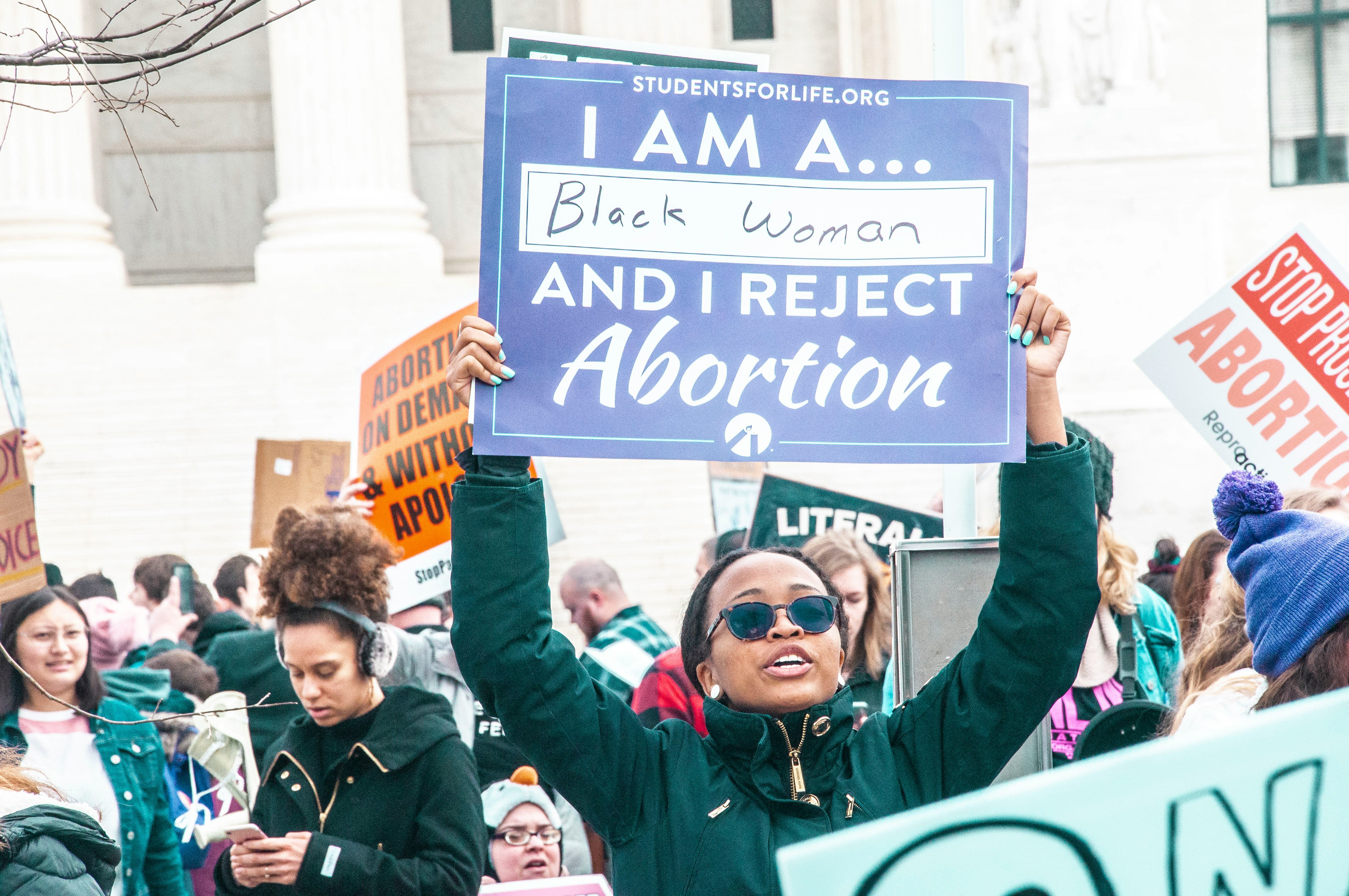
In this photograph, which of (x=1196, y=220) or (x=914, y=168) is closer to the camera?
(x=914, y=168)

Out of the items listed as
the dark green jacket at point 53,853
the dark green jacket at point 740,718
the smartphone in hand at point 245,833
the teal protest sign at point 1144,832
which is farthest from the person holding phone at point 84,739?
the teal protest sign at point 1144,832

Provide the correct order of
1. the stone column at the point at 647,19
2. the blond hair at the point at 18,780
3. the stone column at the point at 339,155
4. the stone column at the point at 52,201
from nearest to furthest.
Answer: the blond hair at the point at 18,780
the stone column at the point at 52,201
the stone column at the point at 339,155
the stone column at the point at 647,19

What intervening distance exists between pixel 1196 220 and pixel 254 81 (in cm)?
1283

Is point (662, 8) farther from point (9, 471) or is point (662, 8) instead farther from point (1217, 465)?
point (9, 471)

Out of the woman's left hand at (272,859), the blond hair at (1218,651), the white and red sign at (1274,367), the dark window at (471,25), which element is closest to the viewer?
the blond hair at (1218,651)

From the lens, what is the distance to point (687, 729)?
2.69 meters

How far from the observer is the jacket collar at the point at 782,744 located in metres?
2.53

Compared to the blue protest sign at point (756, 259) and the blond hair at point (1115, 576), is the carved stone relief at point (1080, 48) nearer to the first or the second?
the blond hair at point (1115, 576)

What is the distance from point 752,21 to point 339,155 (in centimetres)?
684

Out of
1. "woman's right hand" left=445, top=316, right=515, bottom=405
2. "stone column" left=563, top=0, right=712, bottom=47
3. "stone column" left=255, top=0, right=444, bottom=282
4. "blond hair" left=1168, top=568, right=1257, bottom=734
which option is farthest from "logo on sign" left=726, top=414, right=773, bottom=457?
"stone column" left=563, top=0, right=712, bottom=47

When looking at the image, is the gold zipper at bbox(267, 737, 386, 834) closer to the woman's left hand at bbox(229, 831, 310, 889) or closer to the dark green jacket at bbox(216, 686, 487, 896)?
the dark green jacket at bbox(216, 686, 487, 896)

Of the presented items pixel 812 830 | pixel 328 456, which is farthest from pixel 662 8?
pixel 812 830

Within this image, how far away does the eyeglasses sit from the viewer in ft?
15.4

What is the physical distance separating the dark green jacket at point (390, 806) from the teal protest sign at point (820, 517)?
313 cm
